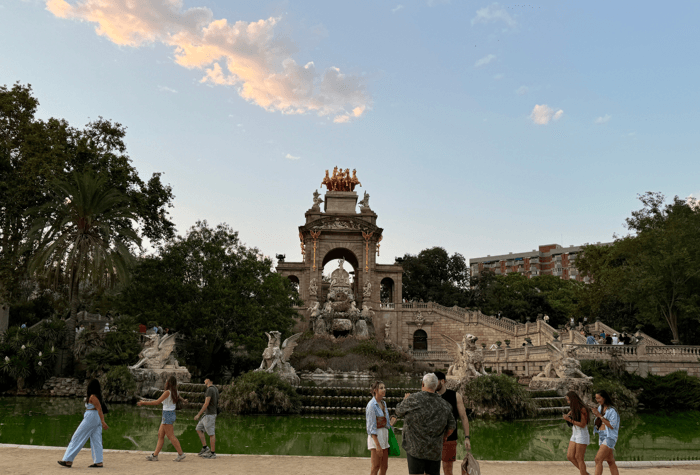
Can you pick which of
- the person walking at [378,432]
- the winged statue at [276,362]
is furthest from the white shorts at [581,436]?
the winged statue at [276,362]

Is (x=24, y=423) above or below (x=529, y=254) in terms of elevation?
below

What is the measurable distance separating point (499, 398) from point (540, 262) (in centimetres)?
9154

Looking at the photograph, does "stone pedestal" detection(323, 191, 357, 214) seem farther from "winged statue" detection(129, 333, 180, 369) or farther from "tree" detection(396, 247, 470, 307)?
"winged statue" detection(129, 333, 180, 369)

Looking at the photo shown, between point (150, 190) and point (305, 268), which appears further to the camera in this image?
point (305, 268)

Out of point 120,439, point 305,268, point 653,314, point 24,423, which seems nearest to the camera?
point 120,439

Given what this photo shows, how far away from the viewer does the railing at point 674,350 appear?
2370 cm

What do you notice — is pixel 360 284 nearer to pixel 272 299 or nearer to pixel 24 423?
pixel 272 299

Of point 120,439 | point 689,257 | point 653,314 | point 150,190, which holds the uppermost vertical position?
point 150,190

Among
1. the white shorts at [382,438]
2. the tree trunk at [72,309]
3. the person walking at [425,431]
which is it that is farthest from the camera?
the tree trunk at [72,309]

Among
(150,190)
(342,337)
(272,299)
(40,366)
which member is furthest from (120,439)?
(342,337)

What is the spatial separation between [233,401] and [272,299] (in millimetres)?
10990

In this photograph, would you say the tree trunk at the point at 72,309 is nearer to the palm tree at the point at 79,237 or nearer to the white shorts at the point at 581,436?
the palm tree at the point at 79,237

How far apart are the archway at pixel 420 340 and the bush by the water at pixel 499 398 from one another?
30930mm

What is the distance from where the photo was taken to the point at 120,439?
39.5ft
